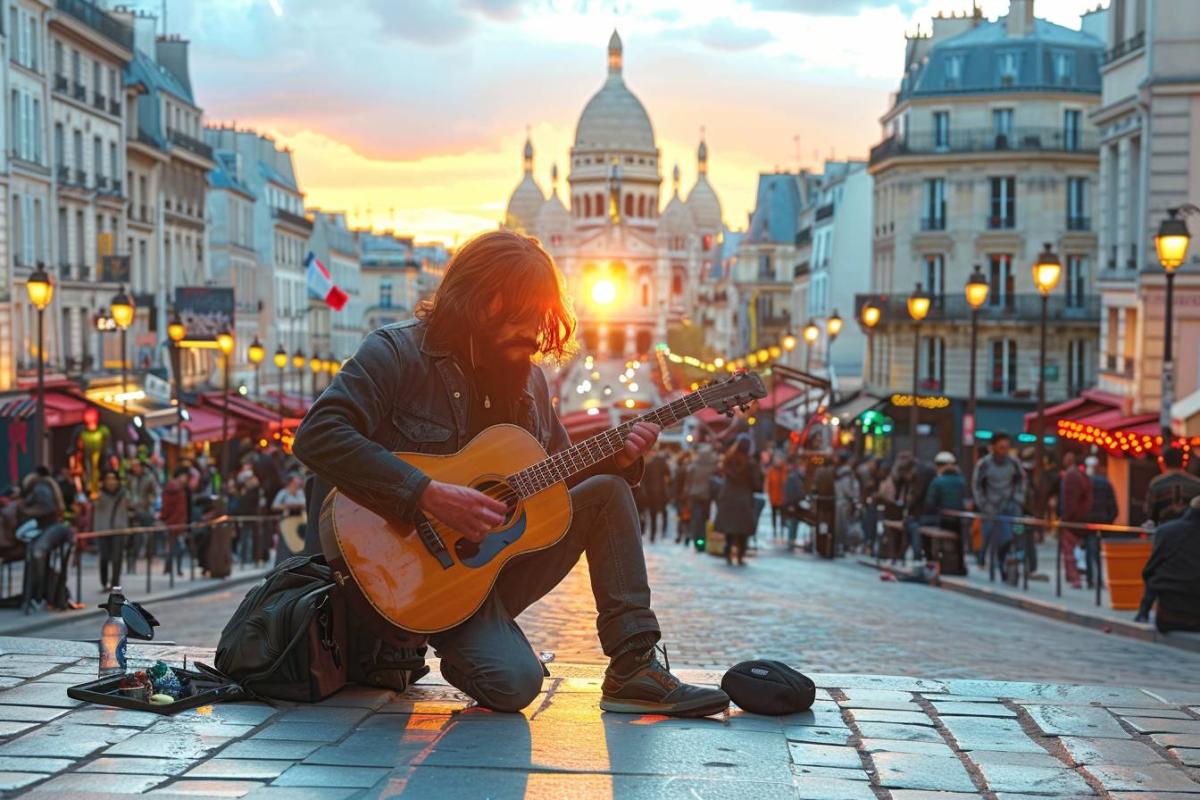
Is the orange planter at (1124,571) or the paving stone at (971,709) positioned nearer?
the paving stone at (971,709)

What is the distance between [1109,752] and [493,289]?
2.65 metres

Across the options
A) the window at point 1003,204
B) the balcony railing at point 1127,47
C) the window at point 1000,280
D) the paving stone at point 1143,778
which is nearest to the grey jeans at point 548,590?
the paving stone at point 1143,778

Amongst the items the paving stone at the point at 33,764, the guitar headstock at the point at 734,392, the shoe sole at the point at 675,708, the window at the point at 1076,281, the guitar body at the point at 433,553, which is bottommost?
the shoe sole at the point at 675,708

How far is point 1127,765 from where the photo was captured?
19.1 ft

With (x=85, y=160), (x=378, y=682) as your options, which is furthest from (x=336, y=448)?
(x=85, y=160)

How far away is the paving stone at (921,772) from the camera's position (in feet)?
17.7

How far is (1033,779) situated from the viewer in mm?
5543

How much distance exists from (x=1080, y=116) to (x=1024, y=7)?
400 cm

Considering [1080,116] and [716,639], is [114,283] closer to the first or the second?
[1080,116]

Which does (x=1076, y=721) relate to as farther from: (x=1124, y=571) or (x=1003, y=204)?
(x=1003, y=204)

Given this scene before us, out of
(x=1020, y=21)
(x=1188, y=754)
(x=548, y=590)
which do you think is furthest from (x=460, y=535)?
(x=1020, y=21)

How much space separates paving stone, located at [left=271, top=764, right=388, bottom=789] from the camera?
5172 mm

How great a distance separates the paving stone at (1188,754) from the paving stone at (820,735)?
1.08m

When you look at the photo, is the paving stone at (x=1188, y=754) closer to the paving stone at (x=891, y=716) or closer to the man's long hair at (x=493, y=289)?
the paving stone at (x=891, y=716)
